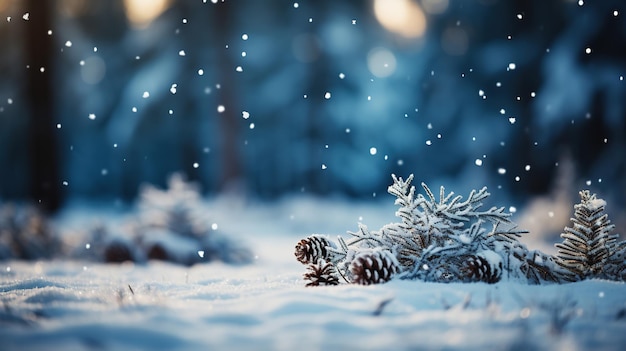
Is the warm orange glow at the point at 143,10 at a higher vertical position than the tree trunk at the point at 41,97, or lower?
higher

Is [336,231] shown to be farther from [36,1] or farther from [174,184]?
[36,1]

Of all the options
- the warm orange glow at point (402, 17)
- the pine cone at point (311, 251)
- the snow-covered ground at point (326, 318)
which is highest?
the warm orange glow at point (402, 17)

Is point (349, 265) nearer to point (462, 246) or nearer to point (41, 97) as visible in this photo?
point (462, 246)

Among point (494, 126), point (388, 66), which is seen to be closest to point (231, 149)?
point (388, 66)

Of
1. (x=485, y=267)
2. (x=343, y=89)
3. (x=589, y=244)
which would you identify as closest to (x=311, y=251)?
(x=485, y=267)

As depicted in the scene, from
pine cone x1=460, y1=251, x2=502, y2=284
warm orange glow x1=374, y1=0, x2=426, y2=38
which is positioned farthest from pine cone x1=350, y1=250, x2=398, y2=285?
warm orange glow x1=374, y1=0, x2=426, y2=38

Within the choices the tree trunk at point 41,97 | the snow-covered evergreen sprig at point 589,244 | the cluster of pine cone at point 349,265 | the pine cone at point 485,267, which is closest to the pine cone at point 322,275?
the cluster of pine cone at point 349,265

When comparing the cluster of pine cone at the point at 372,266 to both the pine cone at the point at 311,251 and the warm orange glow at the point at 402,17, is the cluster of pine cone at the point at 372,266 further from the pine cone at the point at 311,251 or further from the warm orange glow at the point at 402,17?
the warm orange glow at the point at 402,17
